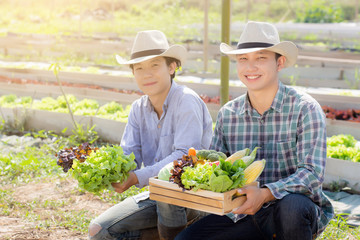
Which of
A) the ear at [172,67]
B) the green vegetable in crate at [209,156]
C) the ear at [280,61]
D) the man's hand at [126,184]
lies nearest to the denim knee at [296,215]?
the green vegetable in crate at [209,156]

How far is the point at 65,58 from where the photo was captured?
1212 centimetres

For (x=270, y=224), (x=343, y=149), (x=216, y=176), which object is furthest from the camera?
(x=343, y=149)

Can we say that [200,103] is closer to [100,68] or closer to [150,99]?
[150,99]

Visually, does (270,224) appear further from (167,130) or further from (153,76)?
(153,76)

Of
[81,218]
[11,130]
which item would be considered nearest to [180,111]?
[81,218]

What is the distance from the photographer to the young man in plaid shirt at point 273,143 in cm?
237

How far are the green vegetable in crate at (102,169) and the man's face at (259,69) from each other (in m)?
0.84

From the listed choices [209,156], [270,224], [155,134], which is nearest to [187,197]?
[209,156]

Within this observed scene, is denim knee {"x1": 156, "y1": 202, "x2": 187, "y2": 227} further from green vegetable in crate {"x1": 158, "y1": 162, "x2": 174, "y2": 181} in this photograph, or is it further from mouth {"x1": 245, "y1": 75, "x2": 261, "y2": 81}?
mouth {"x1": 245, "y1": 75, "x2": 261, "y2": 81}

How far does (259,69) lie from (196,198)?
2.60 ft

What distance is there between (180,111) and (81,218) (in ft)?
4.52

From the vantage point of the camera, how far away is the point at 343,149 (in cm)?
436

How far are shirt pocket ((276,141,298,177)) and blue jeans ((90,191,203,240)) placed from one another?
0.62m

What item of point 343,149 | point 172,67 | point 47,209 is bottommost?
point 47,209
